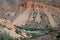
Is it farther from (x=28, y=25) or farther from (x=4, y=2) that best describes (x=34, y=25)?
(x=4, y=2)

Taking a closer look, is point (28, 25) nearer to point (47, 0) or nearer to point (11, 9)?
point (11, 9)

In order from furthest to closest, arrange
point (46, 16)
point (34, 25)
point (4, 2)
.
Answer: point (4, 2)
point (46, 16)
point (34, 25)

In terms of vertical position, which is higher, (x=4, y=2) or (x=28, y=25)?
(x=4, y=2)

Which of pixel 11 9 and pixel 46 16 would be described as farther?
pixel 11 9

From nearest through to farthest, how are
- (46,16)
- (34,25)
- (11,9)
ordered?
(34,25), (46,16), (11,9)

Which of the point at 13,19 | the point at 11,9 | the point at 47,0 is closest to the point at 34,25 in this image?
the point at 13,19

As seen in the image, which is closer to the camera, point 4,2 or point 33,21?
point 33,21

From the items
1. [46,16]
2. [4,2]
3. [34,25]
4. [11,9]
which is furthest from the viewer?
[4,2]

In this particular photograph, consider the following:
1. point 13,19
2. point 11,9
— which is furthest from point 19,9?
point 13,19

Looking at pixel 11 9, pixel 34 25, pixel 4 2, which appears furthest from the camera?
pixel 4 2
